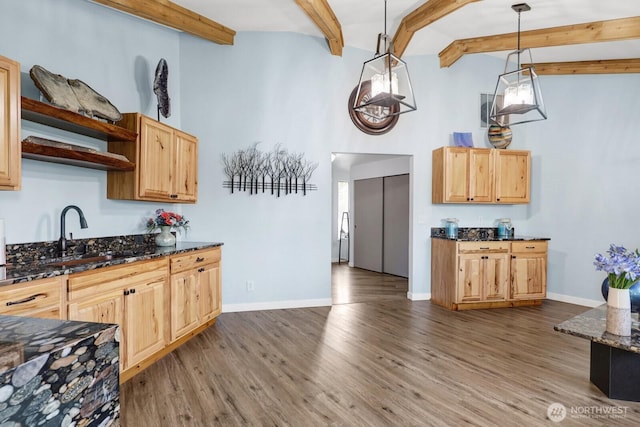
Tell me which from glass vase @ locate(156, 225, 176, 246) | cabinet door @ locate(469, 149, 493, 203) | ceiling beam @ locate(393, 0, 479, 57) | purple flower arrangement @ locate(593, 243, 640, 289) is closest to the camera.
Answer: purple flower arrangement @ locate(593, 243, 640, 289)

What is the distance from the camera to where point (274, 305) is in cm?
454

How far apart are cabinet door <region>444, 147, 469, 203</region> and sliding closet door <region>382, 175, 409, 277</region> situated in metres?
1.72

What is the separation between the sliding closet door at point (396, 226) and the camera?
6648 millimetres

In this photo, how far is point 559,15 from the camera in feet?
12.6

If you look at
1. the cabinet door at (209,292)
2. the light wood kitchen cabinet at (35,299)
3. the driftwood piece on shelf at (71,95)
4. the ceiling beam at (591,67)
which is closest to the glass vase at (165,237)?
the cabinet door at (209,292)

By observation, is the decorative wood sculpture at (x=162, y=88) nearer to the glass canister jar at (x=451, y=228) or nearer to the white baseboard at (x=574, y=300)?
the glass canister jar at (x=451, y=228)

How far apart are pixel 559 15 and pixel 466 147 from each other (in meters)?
1.69

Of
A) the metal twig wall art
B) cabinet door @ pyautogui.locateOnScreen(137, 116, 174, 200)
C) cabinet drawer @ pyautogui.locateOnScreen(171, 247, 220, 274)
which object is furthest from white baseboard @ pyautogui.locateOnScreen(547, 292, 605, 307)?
cabinet door @ pyautogui.locateOnScreen(137, 116, 174, 200)

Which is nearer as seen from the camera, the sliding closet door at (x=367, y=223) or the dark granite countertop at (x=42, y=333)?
the dark granite countertop at (x=42, y=333)

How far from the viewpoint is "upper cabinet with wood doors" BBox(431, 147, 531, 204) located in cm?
481

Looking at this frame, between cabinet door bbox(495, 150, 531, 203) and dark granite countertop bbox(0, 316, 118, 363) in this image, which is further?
cabinet door bbox(495, 150, 531, 203)

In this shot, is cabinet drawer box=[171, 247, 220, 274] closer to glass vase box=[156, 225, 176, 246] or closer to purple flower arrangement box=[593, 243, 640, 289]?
glass vase box=[156, 225, 176, 246]

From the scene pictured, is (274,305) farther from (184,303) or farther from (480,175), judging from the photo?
(480,175)

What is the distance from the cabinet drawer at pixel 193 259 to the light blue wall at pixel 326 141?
612 millimetres
